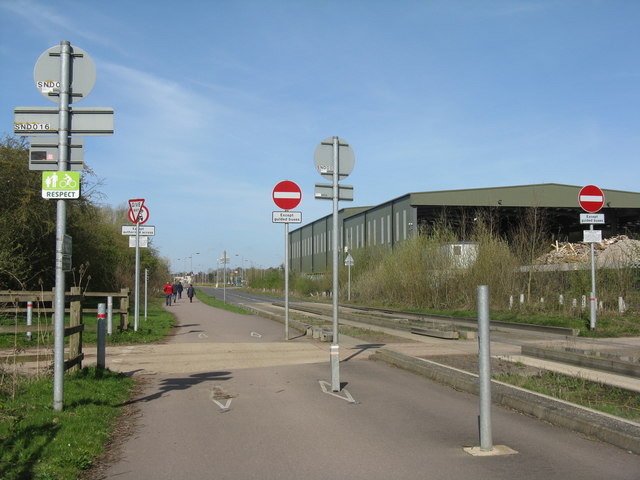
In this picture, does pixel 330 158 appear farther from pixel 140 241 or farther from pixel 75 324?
pixel 140 241

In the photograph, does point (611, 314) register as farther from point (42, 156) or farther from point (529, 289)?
point (42, 156)

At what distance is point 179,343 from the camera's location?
15594mm

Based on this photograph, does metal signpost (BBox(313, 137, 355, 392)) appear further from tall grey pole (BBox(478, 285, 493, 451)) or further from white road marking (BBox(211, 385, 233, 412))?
tall grey pole (BBox(478, 285, 493, 451))

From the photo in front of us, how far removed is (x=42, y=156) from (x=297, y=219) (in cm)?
857

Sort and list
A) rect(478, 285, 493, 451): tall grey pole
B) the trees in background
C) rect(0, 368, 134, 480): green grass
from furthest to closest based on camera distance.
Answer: the trees in background
rect(478, 285, 493, 451): tall grey pole
rect(0, 368, 134, 480): green grass

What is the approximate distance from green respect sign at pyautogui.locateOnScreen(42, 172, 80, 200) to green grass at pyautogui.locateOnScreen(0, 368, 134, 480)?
2.46 metres

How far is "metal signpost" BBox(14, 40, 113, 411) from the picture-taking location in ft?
23.0

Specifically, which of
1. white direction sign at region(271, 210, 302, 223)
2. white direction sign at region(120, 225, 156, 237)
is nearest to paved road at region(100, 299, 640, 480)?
white direction sign at region(271, 210, 302, 223)

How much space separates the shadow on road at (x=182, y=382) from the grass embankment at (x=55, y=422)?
38cm

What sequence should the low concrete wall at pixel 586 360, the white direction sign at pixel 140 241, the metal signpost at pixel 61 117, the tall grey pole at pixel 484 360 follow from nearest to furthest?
1. the tall grey pole at pixel 484 360
2. the metal signpost at pixel 61 117
3. the low concrete wall at pixel 586 360
4. the white direction sign at pixel 140 241

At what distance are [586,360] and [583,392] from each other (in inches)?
114

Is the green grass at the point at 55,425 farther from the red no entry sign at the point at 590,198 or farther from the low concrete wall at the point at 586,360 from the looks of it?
the red no entry sign at the point at 590,198

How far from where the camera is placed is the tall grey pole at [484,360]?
212 inches

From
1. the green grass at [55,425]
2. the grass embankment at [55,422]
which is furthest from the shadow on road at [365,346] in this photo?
the green grass at [55,425]
